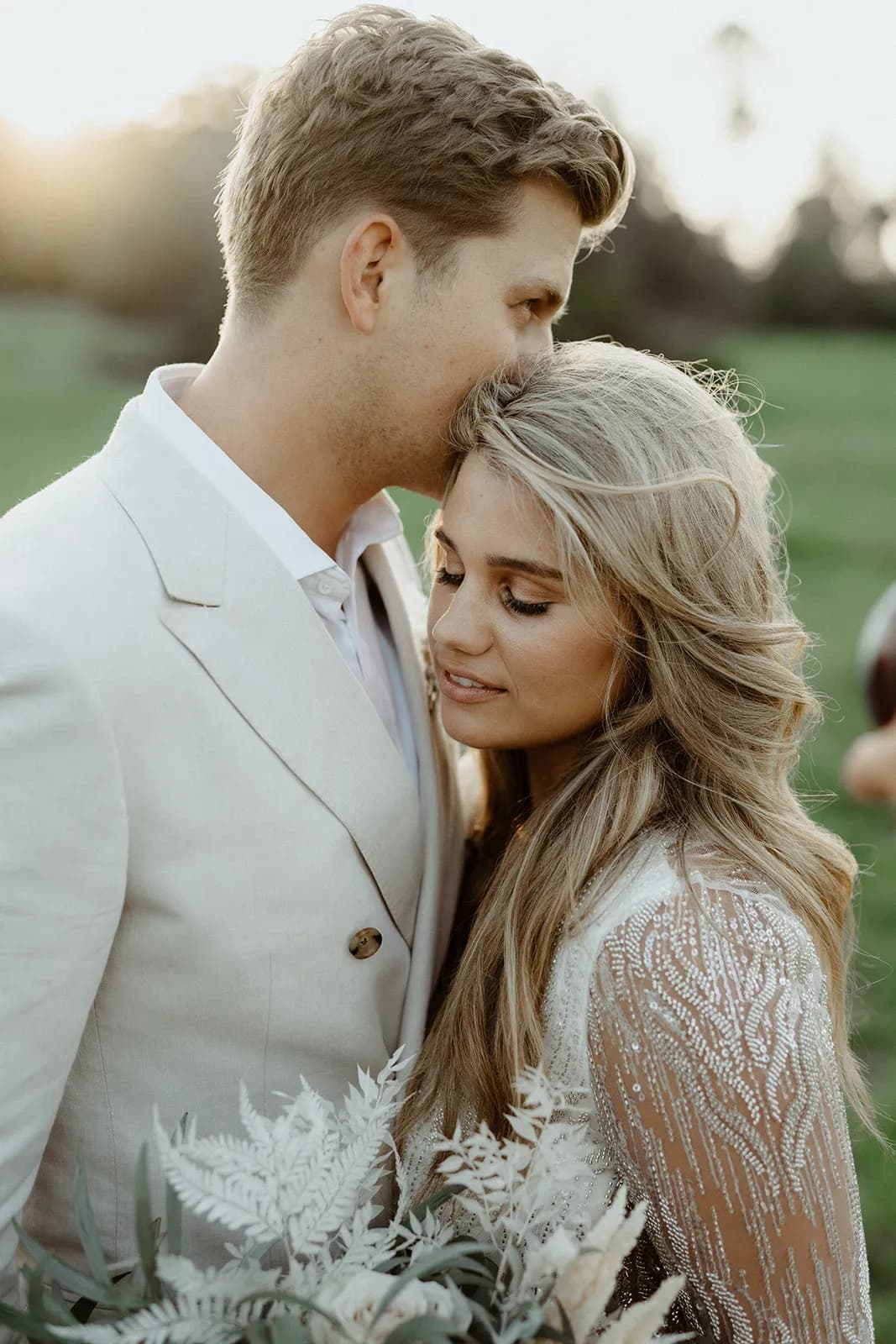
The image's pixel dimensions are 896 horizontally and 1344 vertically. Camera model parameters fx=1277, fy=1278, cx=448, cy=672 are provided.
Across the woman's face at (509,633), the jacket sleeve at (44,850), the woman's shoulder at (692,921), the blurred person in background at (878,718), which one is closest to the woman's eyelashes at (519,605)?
the woman's face at (509,633)

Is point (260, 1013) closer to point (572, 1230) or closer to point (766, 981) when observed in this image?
point (572, 1230)

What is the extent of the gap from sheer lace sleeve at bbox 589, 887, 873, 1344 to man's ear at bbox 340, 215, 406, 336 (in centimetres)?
137

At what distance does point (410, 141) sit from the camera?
8.91 feet

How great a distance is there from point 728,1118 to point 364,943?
755 mm

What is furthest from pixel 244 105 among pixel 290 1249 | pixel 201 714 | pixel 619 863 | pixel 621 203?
pixel 290 1249

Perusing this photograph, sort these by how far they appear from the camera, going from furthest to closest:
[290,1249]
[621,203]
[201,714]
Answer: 1. [621,203]
2. [201,714]
3. [290,1249]

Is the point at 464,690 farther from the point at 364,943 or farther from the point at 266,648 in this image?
the point at 364,943

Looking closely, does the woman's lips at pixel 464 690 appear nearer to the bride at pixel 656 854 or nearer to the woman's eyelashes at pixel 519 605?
the bride at pixel 656 854

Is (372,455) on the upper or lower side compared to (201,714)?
upper

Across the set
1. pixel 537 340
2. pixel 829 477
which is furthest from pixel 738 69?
pixel 537 340

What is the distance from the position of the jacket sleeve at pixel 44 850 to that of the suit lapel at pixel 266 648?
279mm

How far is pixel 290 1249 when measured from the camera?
1.80 m

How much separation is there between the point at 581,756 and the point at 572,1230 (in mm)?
956

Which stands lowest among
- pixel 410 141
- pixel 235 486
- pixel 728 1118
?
pixel 728 1118
